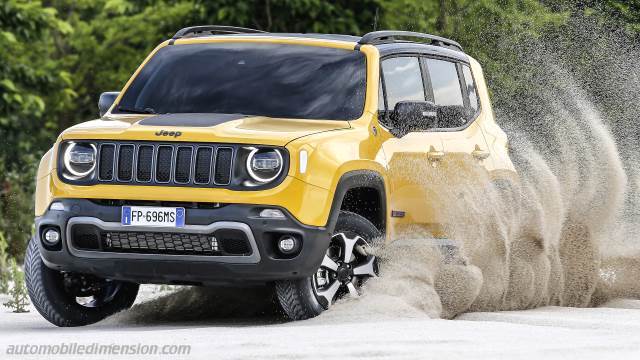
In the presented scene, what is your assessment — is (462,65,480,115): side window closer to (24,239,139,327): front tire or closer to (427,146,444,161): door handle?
(427,146,444,161): door handle

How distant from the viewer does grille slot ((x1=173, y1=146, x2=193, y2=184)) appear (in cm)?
826

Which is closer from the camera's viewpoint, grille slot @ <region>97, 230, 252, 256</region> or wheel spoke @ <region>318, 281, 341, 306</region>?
grille slot @ <region>97, 230, 252, 256</region>

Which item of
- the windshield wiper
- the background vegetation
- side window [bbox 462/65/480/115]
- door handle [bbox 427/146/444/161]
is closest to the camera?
the windshield wiper

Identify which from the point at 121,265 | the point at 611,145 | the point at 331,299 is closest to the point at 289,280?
the point at 331,299

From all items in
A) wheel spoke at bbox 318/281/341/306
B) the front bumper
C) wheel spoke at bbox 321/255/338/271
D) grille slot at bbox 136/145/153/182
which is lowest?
wheel spoke at bbox 318/281/341/306

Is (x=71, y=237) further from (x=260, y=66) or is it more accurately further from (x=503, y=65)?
(x=503, y=65)

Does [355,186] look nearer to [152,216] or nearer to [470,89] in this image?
[152,216]

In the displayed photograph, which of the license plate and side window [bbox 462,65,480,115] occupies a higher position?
side window [bbox 462,65,480,115]

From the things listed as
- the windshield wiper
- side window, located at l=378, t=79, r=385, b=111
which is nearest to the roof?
side window, located at l=378, t=79, r=385, b=111

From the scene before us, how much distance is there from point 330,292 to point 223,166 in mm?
996

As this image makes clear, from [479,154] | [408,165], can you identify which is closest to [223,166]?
[408,165]

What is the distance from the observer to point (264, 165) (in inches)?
321

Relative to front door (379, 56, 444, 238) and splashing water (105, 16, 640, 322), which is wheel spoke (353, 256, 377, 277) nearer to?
splashing water (105, 16, 640, 322)
